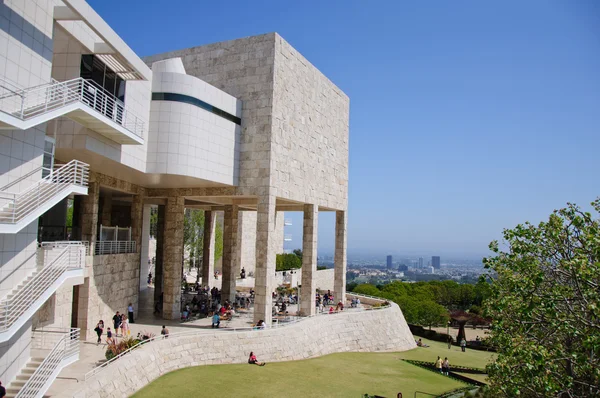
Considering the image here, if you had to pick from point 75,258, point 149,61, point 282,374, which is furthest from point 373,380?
point 149,61

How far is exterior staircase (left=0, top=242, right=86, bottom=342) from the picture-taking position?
43.7 feet

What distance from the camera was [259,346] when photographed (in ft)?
82.4

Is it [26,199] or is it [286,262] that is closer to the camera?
[26,199]

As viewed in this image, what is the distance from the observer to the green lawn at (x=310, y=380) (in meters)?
19.2

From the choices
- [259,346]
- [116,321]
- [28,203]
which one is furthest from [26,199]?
[259,346]

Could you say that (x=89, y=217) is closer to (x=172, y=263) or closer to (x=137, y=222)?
(x=137, y=222)

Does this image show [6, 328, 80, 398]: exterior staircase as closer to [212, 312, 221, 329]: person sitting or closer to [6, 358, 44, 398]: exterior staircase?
[6, 358, 44, 398]: exterior staircase

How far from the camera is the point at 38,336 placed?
18328mm

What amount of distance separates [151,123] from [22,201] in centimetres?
1181

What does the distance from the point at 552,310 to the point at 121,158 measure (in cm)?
1950

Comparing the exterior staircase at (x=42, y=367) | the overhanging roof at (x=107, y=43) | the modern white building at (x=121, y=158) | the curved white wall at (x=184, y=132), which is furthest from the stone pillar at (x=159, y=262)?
the exterior staircase at (x=42, y=367)

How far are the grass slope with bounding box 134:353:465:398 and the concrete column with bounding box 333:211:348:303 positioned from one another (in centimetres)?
1097

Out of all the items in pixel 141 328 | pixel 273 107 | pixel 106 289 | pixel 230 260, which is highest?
pixel 273 107

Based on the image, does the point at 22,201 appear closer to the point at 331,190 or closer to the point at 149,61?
the point at 149,61
